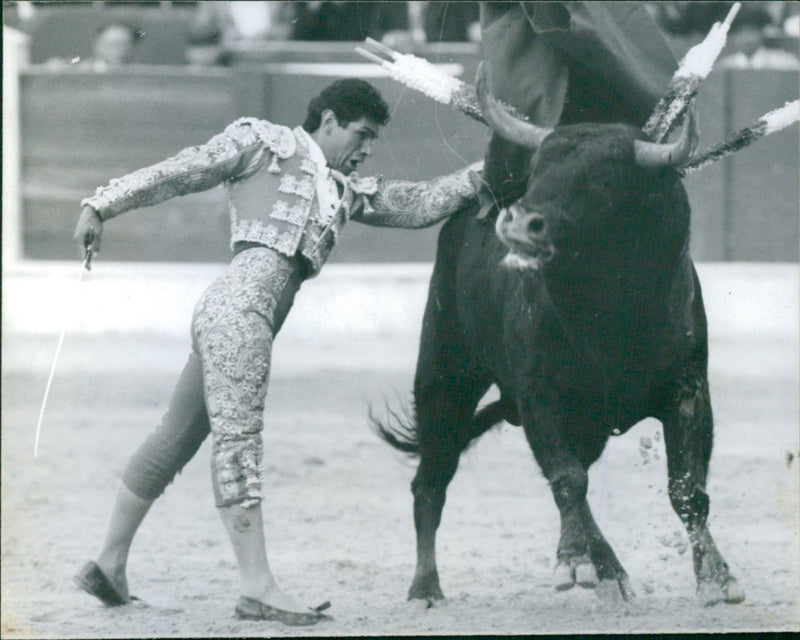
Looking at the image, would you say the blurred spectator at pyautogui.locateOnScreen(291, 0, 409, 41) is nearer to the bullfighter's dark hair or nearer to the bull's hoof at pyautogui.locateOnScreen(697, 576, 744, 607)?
the bullfighter's dark hair

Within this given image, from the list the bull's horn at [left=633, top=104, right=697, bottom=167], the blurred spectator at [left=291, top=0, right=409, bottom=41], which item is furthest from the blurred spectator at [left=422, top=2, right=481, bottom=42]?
the bull's horn at [left=633, top=104, right=697, bottom=167]

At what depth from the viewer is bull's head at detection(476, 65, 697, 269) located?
3.67 m

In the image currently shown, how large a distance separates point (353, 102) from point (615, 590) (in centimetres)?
140

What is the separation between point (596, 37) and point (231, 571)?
6.56 feet

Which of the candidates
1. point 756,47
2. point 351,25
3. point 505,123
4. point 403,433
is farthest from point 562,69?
point 756,47

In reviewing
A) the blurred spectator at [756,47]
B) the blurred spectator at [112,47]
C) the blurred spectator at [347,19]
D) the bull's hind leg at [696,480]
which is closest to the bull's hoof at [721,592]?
the bull's hind leg at [696,480]

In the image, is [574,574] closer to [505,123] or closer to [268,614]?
[268,614]

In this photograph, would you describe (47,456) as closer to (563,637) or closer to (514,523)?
(514,523)

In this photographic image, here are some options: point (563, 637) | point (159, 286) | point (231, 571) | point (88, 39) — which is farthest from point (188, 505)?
point (88, 39)

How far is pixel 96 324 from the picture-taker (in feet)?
28.5

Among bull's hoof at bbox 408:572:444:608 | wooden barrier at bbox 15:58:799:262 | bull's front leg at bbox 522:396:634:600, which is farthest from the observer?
wooden barrier at bbox 15:58:799:262

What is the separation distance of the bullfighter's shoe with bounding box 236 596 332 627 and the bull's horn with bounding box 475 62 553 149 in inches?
51.2

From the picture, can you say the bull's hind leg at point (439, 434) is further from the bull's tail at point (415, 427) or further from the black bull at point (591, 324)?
the black bull at point (591, 324)

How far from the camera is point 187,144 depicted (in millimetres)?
8680
